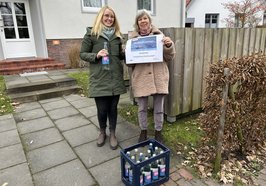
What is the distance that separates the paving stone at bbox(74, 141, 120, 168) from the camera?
2.56 m

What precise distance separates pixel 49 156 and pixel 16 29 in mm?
6823

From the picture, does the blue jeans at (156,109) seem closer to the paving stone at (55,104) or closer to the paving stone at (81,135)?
the paving stone at (81,135)

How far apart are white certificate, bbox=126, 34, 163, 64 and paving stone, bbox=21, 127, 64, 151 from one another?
1.63 meters

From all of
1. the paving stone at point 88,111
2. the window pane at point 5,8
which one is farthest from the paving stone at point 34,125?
the window pane at point 5,8

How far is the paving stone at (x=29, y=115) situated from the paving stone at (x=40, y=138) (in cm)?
69

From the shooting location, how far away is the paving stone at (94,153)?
8.41ft

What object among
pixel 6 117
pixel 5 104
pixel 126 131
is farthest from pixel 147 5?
pixel 126 131

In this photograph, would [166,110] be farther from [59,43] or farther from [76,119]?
Result: [59,43]

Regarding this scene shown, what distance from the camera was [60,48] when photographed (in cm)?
835

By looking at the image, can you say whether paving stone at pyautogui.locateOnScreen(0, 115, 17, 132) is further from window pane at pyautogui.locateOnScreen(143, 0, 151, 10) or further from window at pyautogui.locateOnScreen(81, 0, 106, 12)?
window pane at pyautogui.locateOnScreen(143, 0, 151, 10)

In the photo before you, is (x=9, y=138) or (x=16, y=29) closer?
(x=9, y=138)

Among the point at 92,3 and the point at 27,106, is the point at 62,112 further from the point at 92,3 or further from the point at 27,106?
the point at 92,3

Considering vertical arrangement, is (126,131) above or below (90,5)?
below

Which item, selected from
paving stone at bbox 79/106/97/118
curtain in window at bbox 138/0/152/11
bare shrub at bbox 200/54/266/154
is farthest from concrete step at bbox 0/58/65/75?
bare shrub at bbox 200/54/266/154
